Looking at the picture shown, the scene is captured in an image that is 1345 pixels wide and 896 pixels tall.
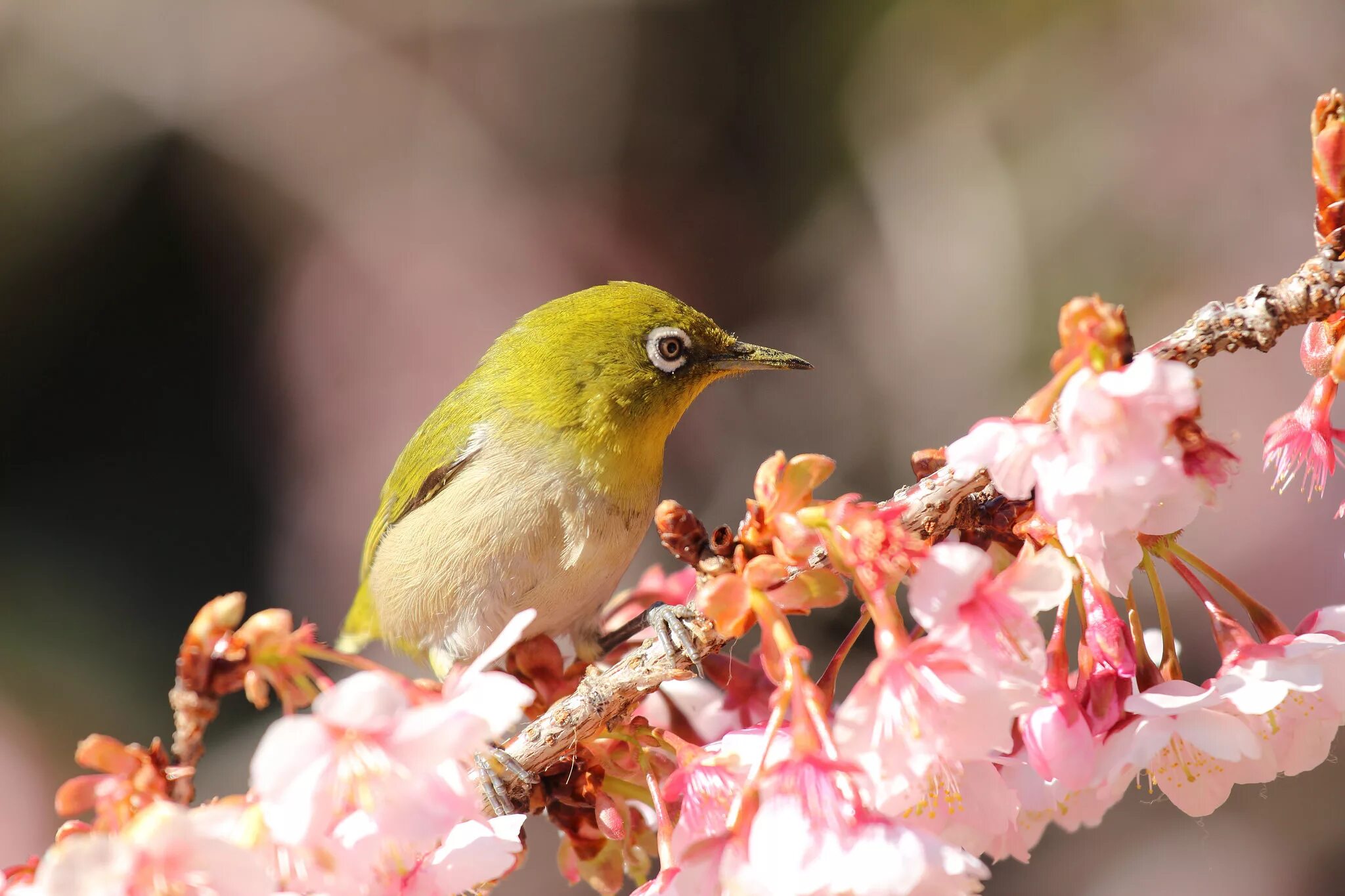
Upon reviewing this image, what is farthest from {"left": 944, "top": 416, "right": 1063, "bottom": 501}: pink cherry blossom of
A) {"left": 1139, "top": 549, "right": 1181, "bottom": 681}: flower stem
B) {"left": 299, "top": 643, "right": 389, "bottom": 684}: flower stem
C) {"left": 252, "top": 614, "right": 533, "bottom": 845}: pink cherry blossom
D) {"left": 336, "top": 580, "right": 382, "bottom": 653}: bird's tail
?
{"left": 336, "top": 580, "right": 382, "bottom": 653}: bird's tail

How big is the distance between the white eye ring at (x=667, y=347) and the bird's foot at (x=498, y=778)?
1120 millimetres

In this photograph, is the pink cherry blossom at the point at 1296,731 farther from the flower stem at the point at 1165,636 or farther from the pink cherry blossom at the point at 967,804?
the pink cherry blossom at the point at 967,804

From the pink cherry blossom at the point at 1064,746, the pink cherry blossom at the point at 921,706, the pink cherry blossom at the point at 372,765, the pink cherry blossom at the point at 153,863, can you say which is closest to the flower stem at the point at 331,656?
the pink cherry blossom at the point at 372,765

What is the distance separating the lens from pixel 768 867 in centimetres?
110

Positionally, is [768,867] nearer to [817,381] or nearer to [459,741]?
[459,741]


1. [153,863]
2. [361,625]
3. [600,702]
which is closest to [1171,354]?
[600,702]

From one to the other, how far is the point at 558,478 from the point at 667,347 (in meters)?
0.41

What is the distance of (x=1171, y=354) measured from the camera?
52.7 inches

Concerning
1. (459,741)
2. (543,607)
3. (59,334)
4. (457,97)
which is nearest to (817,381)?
(457,97)

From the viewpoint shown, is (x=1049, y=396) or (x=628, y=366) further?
(x=628, y=366)

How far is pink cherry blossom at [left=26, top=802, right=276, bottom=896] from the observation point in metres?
1.07

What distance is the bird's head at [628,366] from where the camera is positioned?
100 inches

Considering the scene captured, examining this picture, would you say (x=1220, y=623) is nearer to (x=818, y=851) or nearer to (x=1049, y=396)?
(x=1049, y=396)

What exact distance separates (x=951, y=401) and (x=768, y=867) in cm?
353
